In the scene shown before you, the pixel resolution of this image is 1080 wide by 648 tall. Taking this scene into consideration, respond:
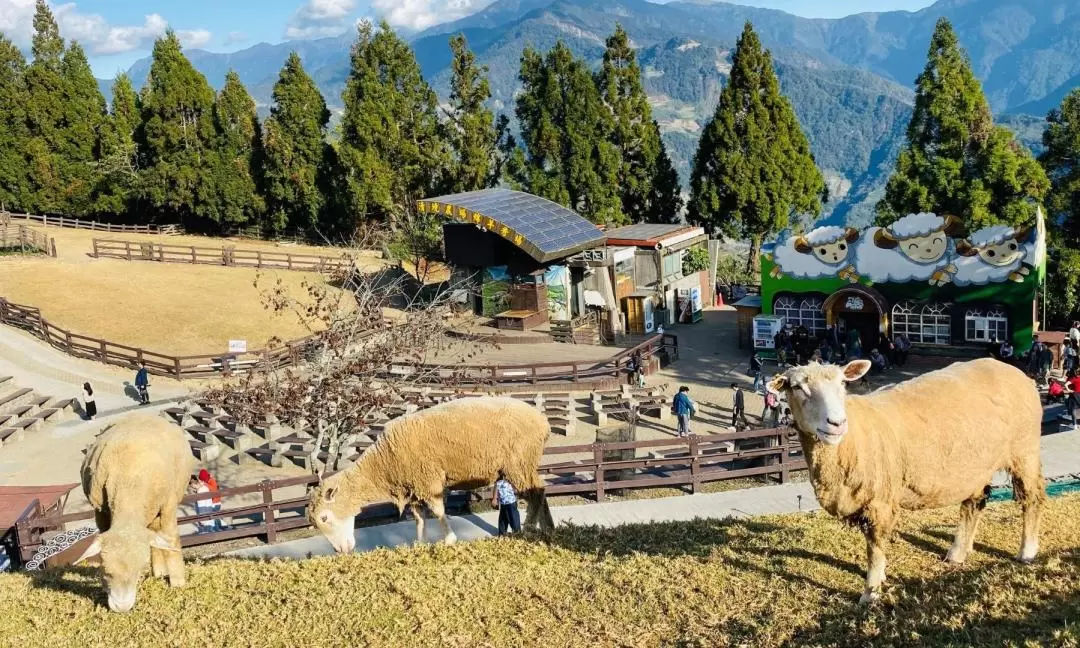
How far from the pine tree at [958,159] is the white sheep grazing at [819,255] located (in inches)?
231

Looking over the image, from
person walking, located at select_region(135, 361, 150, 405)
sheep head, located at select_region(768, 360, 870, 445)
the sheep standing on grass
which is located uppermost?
sheep head, located at select_region(768, 360, 870, 445)

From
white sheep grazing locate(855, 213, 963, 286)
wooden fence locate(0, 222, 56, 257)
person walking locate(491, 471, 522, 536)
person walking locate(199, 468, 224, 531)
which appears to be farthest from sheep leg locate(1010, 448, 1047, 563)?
wooden fence locate(0, 222, 56, 257)

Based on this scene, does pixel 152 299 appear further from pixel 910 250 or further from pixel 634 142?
pixel 910 250

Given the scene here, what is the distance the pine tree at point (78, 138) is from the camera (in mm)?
51469

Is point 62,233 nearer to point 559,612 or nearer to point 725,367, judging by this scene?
point 725,367

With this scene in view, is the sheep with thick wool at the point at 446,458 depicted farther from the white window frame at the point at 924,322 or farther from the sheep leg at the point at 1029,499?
the white window frame at the point at 924,322

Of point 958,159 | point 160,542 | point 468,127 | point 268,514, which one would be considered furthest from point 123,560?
point 468,127

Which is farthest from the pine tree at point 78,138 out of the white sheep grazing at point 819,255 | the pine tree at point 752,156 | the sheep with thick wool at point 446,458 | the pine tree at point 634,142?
the sheep with thick wool at point 446,458

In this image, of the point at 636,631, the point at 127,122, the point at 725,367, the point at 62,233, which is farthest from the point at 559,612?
the point at 127,122

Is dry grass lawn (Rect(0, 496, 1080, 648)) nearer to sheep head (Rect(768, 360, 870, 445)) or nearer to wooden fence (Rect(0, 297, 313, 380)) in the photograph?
sheep head (Rect(768, 360, 870, 445))

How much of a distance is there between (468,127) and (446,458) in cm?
3639

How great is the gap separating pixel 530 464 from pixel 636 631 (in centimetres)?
407

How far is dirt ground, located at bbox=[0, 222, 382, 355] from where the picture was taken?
101 ft

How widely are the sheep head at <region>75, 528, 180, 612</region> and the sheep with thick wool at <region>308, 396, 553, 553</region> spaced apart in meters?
2.61
